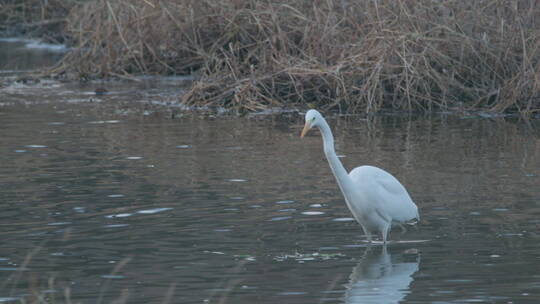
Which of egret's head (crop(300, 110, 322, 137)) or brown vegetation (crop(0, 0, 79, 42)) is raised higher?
brown vegetation (crop(0, 0, 79, 42))

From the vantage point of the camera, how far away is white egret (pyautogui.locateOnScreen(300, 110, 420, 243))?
341 inches

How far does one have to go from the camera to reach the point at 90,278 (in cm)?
765

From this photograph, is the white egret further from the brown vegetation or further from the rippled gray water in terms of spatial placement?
the brown vegetation

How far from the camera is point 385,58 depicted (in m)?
16.7

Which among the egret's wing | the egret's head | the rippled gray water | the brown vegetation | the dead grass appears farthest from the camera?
the brown vegetation

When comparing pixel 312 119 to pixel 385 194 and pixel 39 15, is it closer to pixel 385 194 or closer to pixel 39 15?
pixel 385 194

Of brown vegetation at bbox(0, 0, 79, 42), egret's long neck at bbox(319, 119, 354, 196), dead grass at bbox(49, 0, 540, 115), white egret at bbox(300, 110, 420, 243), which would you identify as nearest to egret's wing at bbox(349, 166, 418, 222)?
Result: white egret at bbox(300, 110, 420, 243)

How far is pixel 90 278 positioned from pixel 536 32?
34.4ft

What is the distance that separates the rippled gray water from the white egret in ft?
0.69

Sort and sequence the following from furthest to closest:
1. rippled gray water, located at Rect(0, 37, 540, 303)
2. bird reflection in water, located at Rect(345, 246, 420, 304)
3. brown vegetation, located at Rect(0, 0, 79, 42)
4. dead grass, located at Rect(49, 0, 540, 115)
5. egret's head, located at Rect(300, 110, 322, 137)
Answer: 1. brown vegetation, located at Rect(0, 0, 79, 42)
2. dead grass, located at Rect(49, 0, 540, 115)
3. egret's head, located at Rect(300, 110, 322, 137)
4. rippled gray water, located at Rect(0, 37, 540, 303)
5. bird reflection in water, located at Rect(345, 246, 420, 304)

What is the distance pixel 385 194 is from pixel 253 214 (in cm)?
138

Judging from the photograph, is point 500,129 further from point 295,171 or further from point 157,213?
point 157,213

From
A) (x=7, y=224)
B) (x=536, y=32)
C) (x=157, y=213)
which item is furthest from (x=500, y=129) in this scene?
(x=7, y=224)

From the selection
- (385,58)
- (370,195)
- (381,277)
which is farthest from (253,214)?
(385,58)
